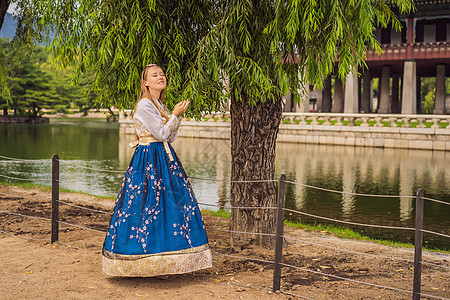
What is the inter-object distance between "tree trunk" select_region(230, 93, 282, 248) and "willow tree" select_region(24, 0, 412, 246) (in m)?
0.01

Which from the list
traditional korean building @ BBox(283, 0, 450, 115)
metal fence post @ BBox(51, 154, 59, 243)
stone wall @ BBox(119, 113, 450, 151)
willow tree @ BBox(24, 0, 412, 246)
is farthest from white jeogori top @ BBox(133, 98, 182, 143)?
traditional korean building @ BBox(283, 0, 450, 115)

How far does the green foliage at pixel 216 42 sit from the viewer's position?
4.79 m

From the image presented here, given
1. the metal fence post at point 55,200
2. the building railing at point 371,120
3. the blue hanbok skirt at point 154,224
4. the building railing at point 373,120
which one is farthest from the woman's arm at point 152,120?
the building railing at point 373,120

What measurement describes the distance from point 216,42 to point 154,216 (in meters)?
1.82

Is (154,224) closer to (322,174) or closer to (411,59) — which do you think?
(322,174)

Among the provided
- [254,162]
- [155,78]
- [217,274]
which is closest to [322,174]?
[254,162]

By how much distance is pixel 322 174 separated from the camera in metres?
16.7

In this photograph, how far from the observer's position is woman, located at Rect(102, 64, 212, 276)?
4371mm

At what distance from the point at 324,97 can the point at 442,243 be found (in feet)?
101

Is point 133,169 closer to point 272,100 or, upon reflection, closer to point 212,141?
point 272,100

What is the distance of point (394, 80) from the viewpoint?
41625 mm

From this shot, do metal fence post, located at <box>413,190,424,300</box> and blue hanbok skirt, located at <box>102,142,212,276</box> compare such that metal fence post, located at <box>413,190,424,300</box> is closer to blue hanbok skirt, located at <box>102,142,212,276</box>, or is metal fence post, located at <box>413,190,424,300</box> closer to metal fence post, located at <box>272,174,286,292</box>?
metal fence post, located at <box>272,174,286,292</box>

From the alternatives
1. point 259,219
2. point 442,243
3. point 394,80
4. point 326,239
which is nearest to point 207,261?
point 259,219

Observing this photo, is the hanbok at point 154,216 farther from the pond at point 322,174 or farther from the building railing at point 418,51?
the building railing at point 418,51
